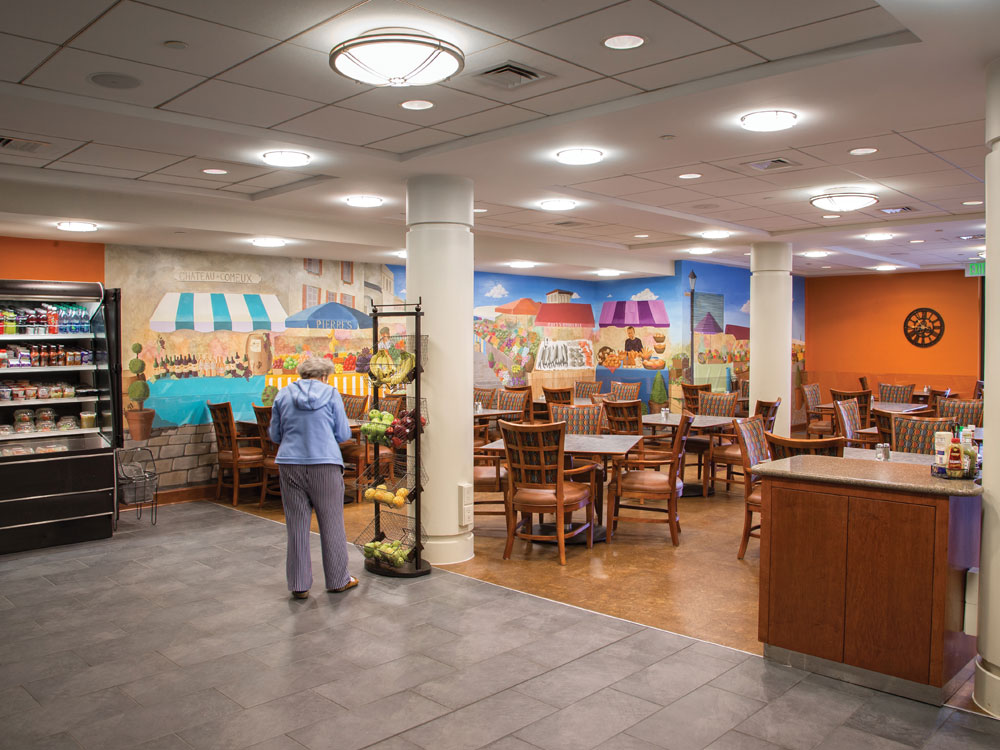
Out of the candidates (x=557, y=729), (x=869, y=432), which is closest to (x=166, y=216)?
(x=557, y=729)

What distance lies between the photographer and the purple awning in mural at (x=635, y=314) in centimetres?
1238

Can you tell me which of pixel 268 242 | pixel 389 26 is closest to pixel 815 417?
pixel 268 242

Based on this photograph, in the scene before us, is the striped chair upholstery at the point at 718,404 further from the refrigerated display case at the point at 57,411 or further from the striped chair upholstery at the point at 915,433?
the refrigerated display case at the point at 57,411

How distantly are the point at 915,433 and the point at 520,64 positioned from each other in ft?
16.2

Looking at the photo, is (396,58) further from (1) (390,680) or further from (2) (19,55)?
(1) (390,680)

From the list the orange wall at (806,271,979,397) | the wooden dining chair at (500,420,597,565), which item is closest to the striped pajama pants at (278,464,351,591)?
the wooden dining chair at (500,420,597,565)

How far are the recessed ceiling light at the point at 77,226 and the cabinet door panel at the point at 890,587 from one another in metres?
6.21

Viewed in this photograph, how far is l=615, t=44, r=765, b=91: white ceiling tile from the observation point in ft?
11.5

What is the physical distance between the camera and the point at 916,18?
2.99m

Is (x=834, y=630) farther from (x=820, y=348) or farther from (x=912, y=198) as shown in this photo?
(x=820, y=348)

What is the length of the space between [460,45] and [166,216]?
4389mm

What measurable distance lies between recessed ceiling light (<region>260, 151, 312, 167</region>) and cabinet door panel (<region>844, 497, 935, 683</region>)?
156 inches

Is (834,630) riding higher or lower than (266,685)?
higher

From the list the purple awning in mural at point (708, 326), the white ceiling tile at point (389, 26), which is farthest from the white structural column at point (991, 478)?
the purple awning in mural at point (708, 326)
